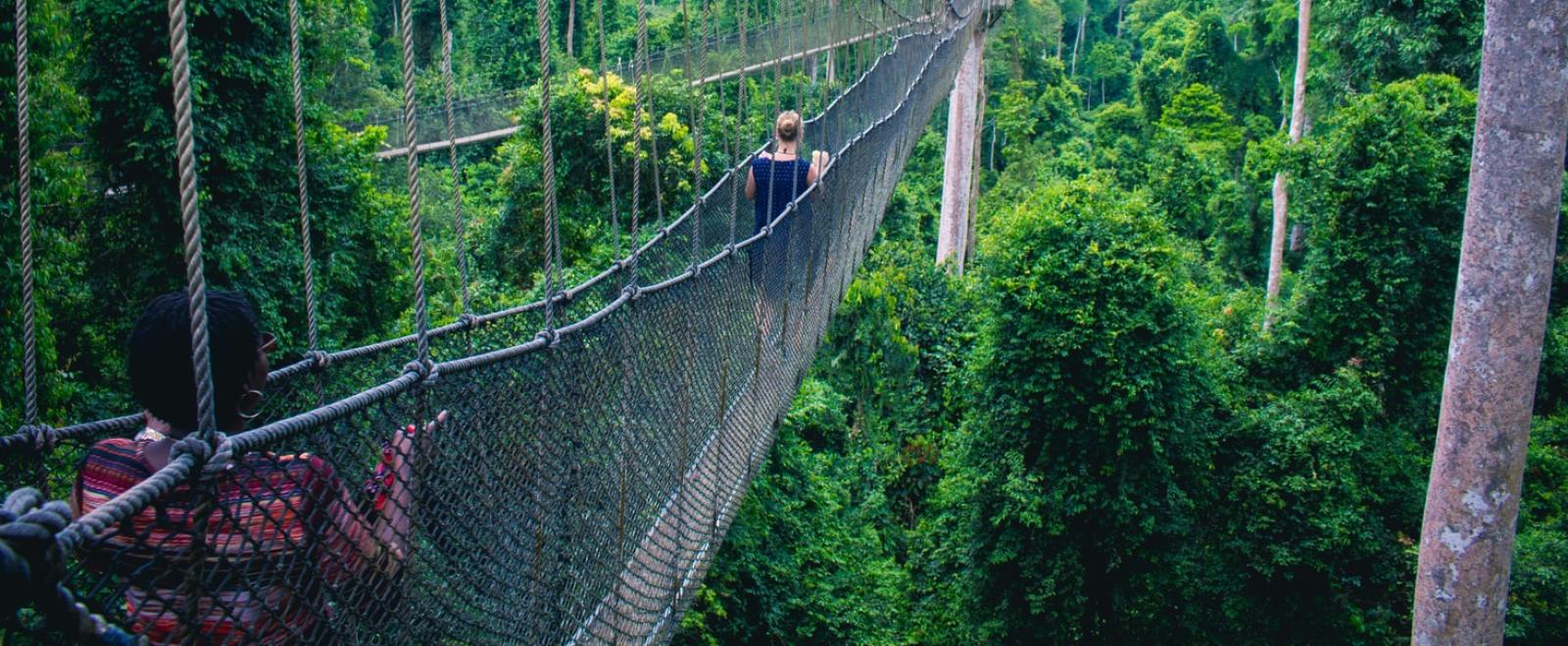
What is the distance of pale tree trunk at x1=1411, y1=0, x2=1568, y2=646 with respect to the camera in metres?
3.75

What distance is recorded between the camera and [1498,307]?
3889 mm

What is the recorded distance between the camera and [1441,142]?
931cm

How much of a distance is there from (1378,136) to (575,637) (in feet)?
30.4

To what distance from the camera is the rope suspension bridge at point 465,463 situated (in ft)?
3.10

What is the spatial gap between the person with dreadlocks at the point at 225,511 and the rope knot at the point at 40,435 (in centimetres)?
29

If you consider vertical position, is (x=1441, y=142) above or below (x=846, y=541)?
above

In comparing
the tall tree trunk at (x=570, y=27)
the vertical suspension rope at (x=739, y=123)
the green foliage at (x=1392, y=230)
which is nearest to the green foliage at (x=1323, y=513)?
the green foliage at (x=1392, y=230)

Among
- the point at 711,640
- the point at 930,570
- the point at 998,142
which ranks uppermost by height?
the point at 998,142

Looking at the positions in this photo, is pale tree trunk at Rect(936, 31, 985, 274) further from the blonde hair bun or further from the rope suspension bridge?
the rope suspension bridge

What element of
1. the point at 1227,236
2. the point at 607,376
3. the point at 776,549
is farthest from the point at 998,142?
the point at 607,376

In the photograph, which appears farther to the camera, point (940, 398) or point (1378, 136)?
point (940, 398)

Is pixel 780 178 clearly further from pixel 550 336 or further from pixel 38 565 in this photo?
pixel 38 565

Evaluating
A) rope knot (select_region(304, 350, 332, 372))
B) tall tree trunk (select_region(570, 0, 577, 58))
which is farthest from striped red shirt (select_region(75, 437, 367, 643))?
tall tree trunk (select_region(570, 0, 577, 58))

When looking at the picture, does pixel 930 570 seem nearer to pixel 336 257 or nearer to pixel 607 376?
pixel 336 257
